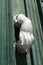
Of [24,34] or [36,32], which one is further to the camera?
[36,32]

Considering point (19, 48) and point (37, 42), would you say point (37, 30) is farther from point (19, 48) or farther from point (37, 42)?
point (19, 48)

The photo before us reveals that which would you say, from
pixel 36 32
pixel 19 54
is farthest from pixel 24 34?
pixel 36 32

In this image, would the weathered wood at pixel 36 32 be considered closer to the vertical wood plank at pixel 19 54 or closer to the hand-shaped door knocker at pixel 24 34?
the vertical wood plank at pixel 19 54

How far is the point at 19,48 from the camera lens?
1.58m

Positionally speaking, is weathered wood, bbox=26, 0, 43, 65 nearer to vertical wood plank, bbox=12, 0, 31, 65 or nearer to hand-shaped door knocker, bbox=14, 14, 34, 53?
vertical wood plank, bbox=12, 0, 31, 65

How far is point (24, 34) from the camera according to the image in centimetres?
158

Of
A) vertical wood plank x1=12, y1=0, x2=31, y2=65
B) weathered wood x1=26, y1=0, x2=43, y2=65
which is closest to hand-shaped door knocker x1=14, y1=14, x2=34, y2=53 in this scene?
vertical wood plank x1=12, y1=0, x2=31, y2=65

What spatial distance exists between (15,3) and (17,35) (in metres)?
0.21

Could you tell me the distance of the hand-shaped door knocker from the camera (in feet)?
5.13

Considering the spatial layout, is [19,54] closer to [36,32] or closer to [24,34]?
[24,34]

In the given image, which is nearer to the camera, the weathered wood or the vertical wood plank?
the vertical wood plank

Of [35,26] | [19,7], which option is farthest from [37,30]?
[19,7]

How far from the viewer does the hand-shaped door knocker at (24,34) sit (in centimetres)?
156

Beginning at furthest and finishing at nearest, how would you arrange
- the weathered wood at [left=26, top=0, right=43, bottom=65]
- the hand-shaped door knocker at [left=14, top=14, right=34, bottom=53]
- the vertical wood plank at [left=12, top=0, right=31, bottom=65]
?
the weathered wood at [left=26, top=0, right=43, bottom=65] < the vertical wood plank at [left=12, top=0, right=31, bottom=65] < the hand-shaped door knocker at [left=14, top=14, right=34, bottom=53]
